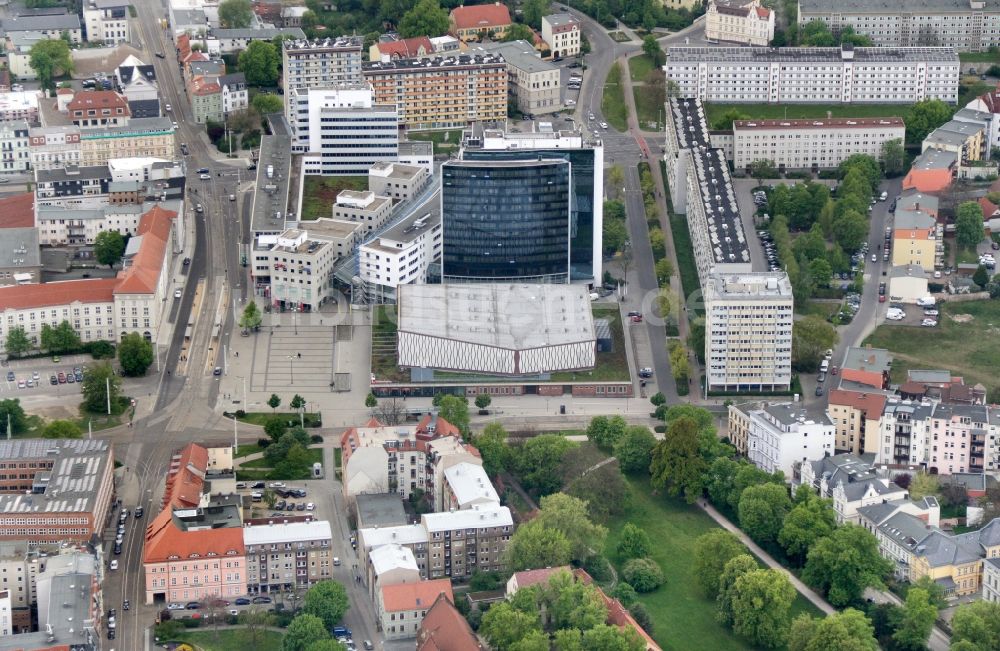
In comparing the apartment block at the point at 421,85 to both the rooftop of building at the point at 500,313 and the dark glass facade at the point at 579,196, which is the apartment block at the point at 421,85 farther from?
the rooftop of building at the point at 500,313

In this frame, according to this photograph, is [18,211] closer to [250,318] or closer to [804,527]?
[250,318]

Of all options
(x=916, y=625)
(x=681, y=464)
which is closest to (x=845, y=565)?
(x=916, y=625)

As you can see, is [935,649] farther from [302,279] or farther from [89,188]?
[89,188]

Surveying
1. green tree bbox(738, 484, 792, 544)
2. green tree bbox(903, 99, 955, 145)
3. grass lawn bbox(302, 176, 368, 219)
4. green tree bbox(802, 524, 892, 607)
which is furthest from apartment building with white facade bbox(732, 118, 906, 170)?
green tree bbox(802, 524, 892, 607)

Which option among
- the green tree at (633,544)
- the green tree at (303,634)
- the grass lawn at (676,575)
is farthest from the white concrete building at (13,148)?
the green tree at (303,634)

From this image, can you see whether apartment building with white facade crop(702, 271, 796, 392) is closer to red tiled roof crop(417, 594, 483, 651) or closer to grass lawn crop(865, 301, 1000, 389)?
grass lawn crop(865, 301, 1000, 389)

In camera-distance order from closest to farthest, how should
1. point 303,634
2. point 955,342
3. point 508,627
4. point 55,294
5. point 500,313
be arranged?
point 303,634 < point 508,627 < point 500,313 < point 955,342 < point 55,294
